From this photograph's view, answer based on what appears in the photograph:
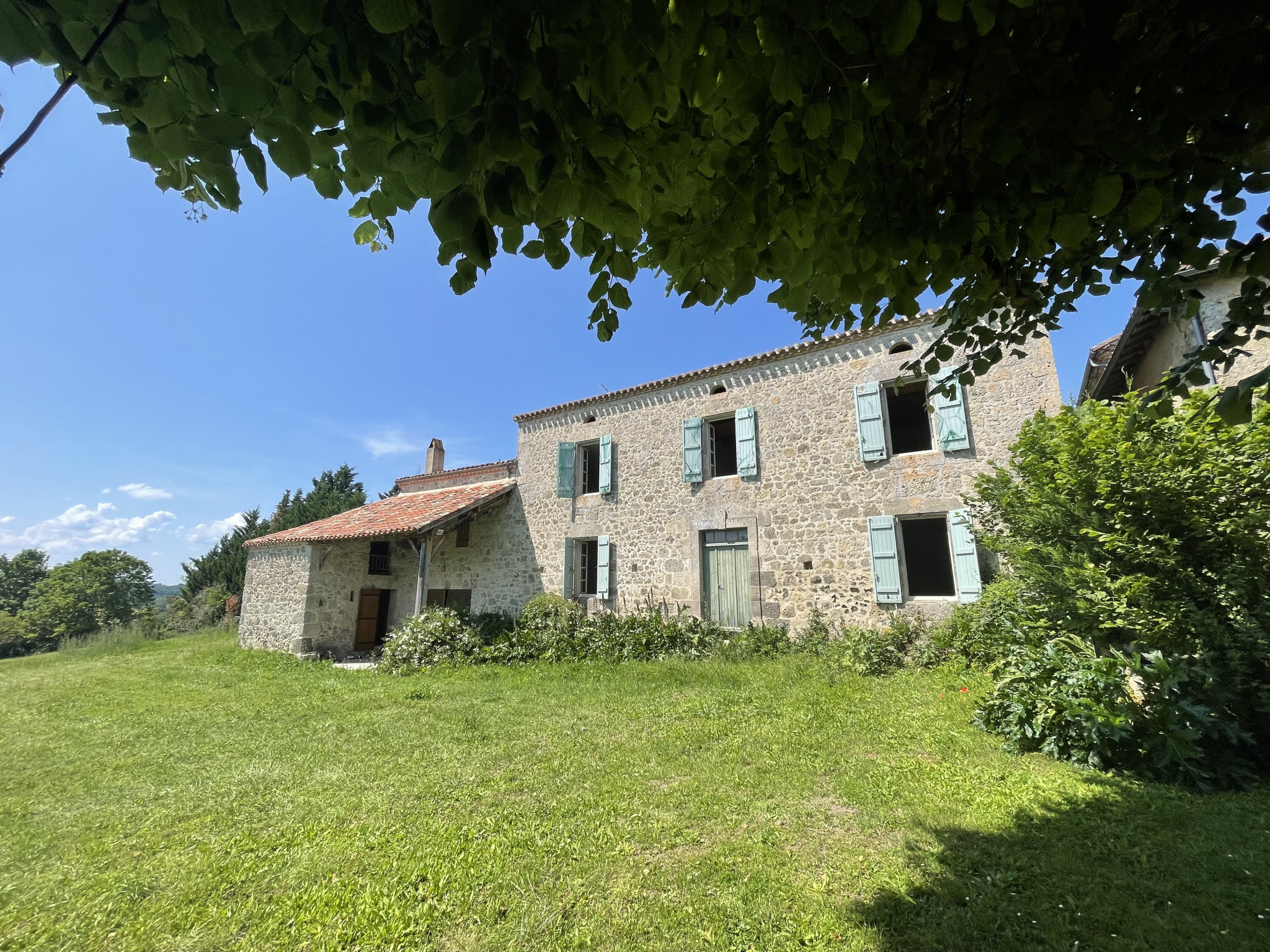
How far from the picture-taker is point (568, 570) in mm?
11156

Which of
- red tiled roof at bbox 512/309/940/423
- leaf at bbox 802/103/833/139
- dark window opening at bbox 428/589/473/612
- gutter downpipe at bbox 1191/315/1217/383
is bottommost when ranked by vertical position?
dark window opening at bbox 428/589/473/612

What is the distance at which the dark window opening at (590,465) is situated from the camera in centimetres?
1179

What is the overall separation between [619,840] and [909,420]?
10.1 m

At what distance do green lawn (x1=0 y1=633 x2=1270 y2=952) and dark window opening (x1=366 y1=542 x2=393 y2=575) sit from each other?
22.1 ft

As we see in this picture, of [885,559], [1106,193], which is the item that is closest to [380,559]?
[885,559]

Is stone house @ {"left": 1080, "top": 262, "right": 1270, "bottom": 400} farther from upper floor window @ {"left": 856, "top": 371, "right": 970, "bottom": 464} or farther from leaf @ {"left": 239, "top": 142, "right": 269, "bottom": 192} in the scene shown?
leaf @ {"left": 239, "top": 142, "right": 269, "bottom": 192}

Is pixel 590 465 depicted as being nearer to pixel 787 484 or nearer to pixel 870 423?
pixel 787 484

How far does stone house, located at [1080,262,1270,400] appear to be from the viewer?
4.51 m

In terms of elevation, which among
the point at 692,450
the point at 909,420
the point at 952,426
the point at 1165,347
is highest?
the point at 909,420

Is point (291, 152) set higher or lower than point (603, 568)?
higher

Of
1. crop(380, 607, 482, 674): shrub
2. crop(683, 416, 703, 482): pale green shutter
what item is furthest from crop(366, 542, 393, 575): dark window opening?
crop(683, 416, 703, 482): pale green shutter

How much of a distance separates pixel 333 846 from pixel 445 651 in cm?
667

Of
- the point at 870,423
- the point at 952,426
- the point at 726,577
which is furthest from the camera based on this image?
the point at 726,577

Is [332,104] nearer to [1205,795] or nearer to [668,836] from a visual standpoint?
[668,836]
